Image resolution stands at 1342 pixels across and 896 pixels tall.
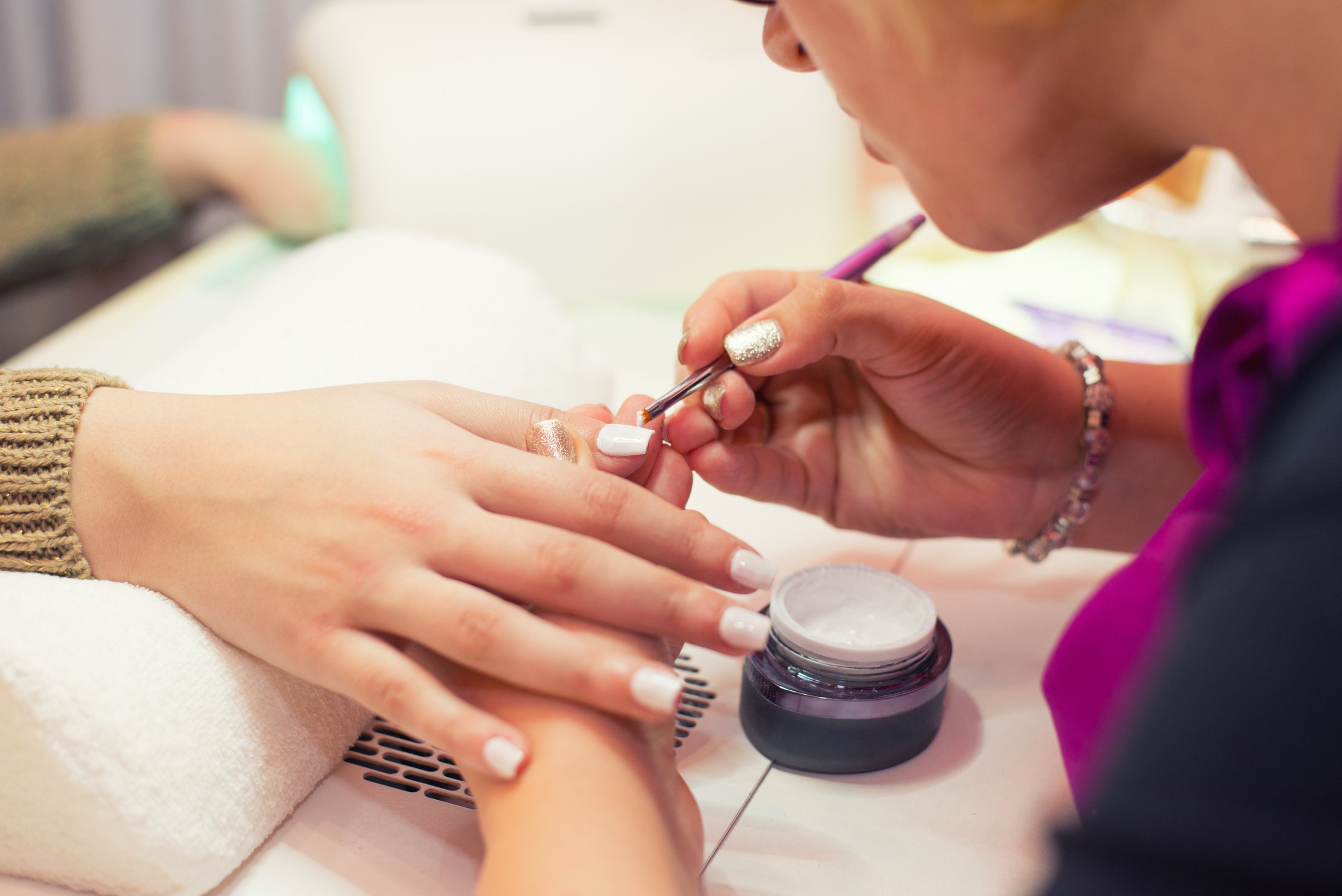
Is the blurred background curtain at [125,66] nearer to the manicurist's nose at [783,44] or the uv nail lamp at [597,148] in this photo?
the uv nail lamp at [597,148]

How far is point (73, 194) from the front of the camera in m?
1.17

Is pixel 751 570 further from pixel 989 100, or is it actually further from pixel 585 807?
pixel 989 100

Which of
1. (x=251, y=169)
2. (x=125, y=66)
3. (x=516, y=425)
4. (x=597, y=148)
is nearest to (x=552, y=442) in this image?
(x=516, y=425)

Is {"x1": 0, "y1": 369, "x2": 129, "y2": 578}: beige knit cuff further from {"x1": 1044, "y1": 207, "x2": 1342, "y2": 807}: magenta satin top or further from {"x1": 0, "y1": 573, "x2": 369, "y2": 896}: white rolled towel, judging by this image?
{"x1": 1044, "y1": 207, "x2": 1342, "y2": 807}: magenta satin top

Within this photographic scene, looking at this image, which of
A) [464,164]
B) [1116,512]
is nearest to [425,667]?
[1116,512]

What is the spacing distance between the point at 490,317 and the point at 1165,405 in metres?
0.47

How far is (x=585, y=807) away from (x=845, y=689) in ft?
0.53

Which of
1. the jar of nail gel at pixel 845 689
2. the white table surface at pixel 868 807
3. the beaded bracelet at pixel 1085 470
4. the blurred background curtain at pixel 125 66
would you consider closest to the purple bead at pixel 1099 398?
the beaded bracelet at pixel 1085 470

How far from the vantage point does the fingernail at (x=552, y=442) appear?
563 mm

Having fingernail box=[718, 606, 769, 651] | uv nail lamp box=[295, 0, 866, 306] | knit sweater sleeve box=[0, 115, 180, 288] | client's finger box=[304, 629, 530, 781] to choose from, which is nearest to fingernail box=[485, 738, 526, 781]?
client's finger box=[304, 629, 530, 781]

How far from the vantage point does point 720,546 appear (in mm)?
520

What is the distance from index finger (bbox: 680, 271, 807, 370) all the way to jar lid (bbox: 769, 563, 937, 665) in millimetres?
149

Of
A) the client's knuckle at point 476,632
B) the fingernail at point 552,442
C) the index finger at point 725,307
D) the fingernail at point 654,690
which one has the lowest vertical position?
the fingernail at point 654,690

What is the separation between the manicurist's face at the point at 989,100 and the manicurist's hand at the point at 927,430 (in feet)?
0.37
